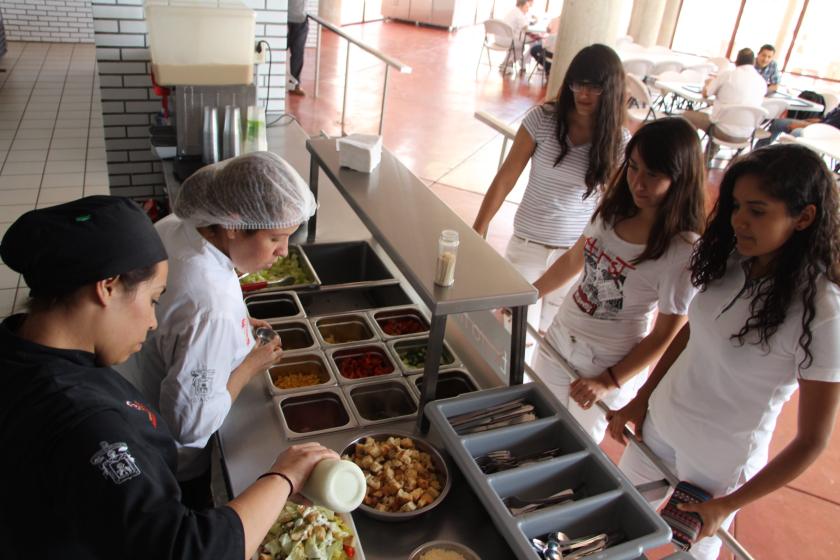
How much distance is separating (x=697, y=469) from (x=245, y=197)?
1494 mm

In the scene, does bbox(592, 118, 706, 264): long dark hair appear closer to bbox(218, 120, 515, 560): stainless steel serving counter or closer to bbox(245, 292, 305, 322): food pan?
bbox(218, 120, 515, 560): stainless steel serving counter

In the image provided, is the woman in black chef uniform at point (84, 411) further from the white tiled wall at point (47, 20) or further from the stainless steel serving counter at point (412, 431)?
the white tiled wall at point (47, 20)

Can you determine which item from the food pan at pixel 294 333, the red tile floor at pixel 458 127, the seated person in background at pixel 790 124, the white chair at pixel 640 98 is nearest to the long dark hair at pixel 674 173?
the food pan at pixel 294 333

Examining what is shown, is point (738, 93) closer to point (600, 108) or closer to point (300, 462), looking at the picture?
point (600, 108)

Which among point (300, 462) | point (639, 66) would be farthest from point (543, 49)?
point (300, 462)

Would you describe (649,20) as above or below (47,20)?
above

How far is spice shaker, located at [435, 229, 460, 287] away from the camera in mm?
1667

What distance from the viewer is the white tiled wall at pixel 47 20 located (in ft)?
32.7

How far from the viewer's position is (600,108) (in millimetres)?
2555

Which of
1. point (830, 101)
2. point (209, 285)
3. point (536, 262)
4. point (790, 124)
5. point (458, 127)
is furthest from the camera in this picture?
point (830, 101)

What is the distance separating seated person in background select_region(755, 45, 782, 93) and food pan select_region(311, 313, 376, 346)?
8753 mm

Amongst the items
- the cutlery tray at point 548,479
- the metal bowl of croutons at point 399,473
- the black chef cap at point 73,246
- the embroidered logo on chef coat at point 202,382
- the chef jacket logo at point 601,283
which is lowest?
the metal bowl of croutons at point 399,473

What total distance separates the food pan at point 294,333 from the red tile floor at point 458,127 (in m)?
1.96

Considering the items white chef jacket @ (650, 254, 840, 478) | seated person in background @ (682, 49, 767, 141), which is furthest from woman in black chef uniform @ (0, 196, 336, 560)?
seated person in background @ (682, 49, 767, 141)
